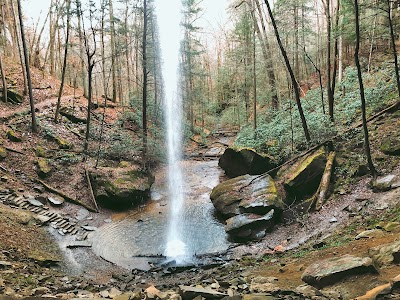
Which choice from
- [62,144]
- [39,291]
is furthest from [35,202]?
[39,291]

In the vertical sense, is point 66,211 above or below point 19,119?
below

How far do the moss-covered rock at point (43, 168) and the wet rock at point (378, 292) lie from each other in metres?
13.1

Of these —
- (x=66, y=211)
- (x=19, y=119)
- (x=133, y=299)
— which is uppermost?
(x=19, y=119)

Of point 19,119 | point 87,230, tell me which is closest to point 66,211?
point 87,230

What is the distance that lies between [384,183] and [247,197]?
4748mm

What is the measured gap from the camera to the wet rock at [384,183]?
30.3 ft

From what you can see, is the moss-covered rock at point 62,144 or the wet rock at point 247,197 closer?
the wet rock at point 247,197

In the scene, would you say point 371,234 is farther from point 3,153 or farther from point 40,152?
point 3,153

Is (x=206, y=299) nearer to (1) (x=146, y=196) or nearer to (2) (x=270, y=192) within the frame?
(2) (x=270, y=192)

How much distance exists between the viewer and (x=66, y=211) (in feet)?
40.5

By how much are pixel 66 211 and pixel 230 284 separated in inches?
346

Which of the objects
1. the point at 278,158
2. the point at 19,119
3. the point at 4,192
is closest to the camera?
the point at 4,192

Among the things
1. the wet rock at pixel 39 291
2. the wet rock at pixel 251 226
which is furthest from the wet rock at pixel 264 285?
the wet rock at pixel 251 226

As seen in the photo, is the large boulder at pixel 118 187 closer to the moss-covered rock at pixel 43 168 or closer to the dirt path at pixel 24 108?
the moss-covered rock at pixel 43 168
